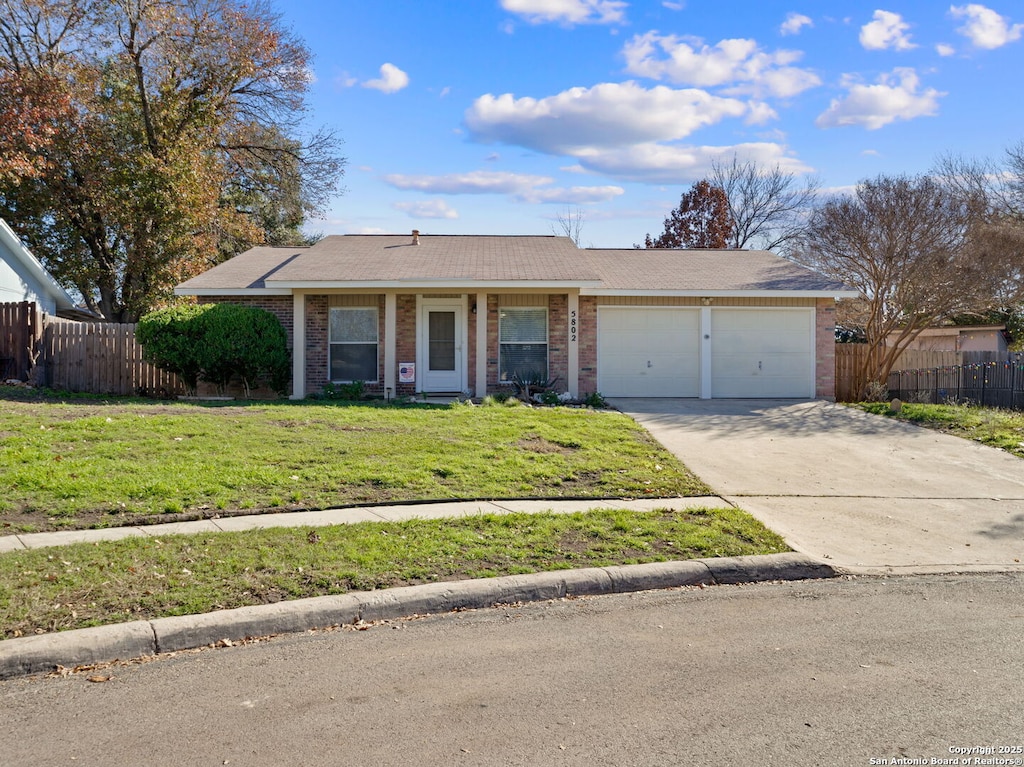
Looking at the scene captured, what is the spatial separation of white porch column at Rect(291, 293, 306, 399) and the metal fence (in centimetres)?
1418

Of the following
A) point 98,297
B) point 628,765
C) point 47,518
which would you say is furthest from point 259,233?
point 628,765

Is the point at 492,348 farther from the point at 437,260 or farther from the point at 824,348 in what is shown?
the point at 824,348

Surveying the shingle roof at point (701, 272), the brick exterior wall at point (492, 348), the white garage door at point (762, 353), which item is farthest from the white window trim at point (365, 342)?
the white garage door at point (762, 353)

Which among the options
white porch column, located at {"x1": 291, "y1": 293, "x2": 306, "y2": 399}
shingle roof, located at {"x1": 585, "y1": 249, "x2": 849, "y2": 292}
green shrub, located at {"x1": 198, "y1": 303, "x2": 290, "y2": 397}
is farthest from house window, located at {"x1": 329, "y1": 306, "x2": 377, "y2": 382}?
shingle roof, located at {"x1": 585, "y1": 249, "x2": 849, "y2": 292}

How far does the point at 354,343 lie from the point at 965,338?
2776cm

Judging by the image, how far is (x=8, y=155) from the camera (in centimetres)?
2150

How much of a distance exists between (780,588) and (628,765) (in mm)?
3352

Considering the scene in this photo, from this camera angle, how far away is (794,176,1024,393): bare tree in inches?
776

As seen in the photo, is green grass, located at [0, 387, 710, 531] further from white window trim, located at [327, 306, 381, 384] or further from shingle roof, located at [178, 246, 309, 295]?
shingle roof, located at [178, 246, 309, 295]

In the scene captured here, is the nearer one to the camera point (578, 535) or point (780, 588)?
point (780, 588)

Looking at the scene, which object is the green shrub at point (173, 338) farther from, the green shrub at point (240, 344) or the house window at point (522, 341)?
the house window at point (522, 341)

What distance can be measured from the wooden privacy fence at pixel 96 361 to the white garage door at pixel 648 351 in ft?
29.8

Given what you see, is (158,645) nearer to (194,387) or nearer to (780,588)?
(780,588)

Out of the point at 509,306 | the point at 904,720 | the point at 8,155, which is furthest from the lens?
the point at 8,155
